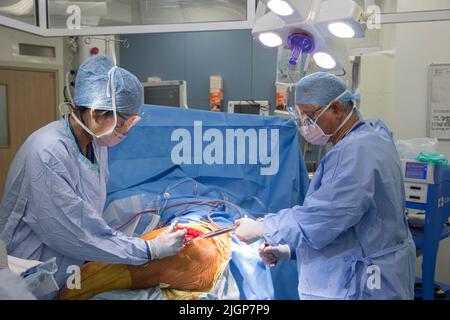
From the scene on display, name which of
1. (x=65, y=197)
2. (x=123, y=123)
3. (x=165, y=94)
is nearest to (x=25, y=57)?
(x=165, y=94)

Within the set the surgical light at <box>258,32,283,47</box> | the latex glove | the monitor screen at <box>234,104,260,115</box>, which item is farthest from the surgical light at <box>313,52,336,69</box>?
the monitor screen at <box>234,104,260,115</box>

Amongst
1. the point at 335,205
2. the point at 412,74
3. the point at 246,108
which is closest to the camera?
the point at 335,205

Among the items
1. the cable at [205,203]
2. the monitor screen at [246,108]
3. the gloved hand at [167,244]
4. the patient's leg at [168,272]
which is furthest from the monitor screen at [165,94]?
the gloved hand at [167,244]

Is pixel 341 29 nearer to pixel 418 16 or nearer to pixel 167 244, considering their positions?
pixel 418 16

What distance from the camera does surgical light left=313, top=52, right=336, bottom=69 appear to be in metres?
1.08

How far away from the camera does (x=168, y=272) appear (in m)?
1.17

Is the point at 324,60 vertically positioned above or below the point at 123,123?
above

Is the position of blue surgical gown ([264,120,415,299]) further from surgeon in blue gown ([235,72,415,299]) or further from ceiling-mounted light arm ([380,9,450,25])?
ceiling-mounted light arm ([380,9,450,25])

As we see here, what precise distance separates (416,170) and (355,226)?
102 cm

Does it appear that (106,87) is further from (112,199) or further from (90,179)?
(112,199)

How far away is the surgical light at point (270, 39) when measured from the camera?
3.64 feet

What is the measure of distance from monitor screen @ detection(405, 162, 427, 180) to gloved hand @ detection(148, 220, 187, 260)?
1215 millimetres

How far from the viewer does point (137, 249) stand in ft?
3.53
